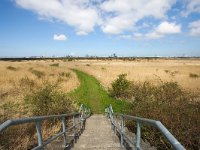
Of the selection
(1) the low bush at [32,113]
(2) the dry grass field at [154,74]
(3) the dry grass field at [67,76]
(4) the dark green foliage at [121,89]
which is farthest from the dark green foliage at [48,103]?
(4) the dark green foliage at [121,89]

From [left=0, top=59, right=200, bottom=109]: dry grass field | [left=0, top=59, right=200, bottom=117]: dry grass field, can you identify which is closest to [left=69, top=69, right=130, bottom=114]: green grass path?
[left=0, top=59, right=200, bottom=117]: dry grass field

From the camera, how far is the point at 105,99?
24547mm

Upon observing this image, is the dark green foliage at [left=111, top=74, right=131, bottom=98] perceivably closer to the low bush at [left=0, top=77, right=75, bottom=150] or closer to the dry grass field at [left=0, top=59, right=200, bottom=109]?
the dry grass field at [left=0, top=59, right=200, bottom=109]

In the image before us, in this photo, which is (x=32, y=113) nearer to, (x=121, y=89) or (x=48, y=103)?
(x=48, y=103)

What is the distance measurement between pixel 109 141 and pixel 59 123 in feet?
9.51

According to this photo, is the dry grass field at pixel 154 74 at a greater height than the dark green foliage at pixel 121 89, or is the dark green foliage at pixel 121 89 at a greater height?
the dark green foliage at pixel 121 89

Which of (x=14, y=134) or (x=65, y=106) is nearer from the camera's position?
(x=14, y=134)

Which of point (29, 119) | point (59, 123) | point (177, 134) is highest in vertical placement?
point (29, 119)

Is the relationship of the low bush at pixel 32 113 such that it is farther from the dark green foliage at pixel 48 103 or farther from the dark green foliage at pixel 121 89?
the dark green foliage at pixel 121 89

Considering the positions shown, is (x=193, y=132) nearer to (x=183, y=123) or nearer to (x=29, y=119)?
(x=183, y=123)

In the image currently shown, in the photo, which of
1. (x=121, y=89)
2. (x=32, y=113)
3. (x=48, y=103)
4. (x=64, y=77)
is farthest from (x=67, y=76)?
(x=32, y=113)

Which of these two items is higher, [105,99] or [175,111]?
[175,111]

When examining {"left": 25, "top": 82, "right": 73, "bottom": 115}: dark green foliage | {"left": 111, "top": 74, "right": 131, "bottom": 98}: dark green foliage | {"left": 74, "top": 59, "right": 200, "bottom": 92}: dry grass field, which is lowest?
{"left": 74, "top": 59, "right": 200, "bottom": 92}: dry grass field

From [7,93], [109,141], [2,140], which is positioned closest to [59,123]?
[109,141]
